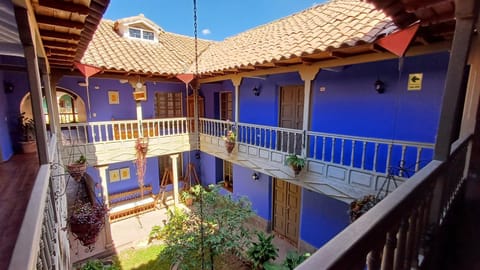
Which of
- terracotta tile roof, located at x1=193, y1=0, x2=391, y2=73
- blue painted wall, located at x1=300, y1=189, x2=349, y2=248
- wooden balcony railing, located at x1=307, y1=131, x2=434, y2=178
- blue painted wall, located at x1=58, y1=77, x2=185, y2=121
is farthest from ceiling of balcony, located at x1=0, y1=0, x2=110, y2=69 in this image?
blue painted wall, located at x1=300, y1=189, x2=349, y2=248

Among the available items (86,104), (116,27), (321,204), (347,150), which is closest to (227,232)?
(321,204)

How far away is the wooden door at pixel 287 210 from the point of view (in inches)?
283

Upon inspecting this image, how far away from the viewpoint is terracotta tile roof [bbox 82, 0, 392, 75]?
442 cm

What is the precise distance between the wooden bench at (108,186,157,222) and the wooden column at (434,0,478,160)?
9.74 meters

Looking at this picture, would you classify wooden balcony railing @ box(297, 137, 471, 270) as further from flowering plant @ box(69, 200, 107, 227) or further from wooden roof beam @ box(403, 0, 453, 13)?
flowering plant @ box(69, 200, 107, 227)

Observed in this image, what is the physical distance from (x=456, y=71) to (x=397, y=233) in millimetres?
1530

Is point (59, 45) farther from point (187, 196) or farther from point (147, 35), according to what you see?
point (147, 35)

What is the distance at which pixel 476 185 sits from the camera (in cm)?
339

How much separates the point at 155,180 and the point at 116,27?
6478 mm

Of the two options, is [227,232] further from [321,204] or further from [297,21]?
[297,21]

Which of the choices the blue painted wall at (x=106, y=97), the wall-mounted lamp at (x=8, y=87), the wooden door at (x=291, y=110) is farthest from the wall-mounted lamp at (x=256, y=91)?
the wall-mounted lamp at (x=8, y=87)

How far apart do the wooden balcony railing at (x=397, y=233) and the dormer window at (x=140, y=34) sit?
10490 millimetres

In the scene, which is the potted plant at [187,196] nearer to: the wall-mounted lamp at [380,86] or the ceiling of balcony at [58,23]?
the ceiling of balcony at [58,23]

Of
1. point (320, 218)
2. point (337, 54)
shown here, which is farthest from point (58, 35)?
point (320, 218)
